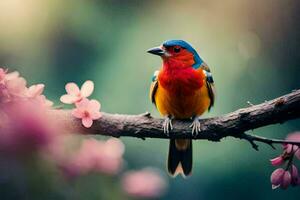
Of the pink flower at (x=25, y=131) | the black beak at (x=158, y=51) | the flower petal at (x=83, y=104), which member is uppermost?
the black beak at (x=158, y=51)

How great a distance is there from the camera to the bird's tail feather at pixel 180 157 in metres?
0.95

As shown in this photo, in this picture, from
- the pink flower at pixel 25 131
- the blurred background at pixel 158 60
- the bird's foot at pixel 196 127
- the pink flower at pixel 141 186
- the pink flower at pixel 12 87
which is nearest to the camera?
the pink flower at pixel 25 131

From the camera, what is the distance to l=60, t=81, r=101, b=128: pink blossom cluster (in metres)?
0.63

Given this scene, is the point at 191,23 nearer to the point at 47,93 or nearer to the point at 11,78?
the point at 47,93

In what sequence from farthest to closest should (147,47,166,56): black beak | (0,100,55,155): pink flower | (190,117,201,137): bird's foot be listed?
(147,47,166,56): black beak, (190,117,201,137): bird's foot, (0,100,55,155): pink flower

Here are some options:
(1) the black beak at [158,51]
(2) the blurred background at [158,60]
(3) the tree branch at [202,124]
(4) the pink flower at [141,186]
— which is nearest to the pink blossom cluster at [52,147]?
(4) the pink flower at [141,186]

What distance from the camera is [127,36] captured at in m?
1.24

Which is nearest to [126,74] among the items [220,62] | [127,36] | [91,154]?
[127,36]

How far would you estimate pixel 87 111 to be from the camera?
0.66 m

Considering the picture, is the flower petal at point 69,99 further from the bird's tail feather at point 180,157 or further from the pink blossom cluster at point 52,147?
the bird's tail feather at point 180,157

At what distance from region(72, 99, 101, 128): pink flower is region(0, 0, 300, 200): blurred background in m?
0.46

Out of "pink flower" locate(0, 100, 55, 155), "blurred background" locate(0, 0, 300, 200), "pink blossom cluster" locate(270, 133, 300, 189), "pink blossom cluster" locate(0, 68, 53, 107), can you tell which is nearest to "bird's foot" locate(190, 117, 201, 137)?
"pink blossom cluster" locate(270, 133, 300, 189)

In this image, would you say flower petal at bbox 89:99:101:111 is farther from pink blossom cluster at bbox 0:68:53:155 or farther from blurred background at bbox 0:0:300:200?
blurred background at bbox 0:0:300:200

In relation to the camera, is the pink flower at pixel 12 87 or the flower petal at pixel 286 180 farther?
the flower petal at pixel 286 180
